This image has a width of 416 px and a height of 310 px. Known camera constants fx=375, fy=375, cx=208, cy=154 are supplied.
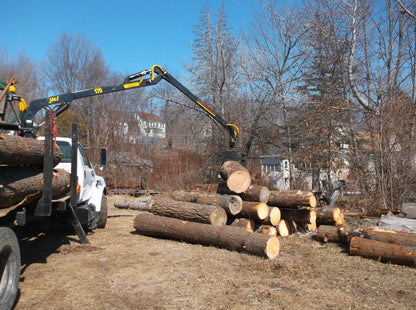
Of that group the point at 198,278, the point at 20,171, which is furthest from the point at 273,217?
the point at 20,171

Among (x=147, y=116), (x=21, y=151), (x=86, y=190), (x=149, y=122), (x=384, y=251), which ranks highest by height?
(x=147, y=116)

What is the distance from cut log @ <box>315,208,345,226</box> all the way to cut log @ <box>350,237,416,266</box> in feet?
6.68

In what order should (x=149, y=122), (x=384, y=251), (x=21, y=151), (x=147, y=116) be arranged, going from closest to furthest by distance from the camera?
1. (x=21, y=151)
2. (x=384, y=251)
3. (x=149, y=122)
4. (x=147, y=116)

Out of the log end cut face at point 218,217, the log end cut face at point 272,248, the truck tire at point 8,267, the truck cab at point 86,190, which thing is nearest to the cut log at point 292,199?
the log end cut face at point 218,217

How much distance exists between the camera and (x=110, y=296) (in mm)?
4934

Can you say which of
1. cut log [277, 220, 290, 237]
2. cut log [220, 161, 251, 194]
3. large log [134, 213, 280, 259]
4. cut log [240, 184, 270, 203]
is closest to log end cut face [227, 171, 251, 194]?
cut log [220, 161, 251, 194]

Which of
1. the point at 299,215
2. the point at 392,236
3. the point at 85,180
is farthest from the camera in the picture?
the point at 299,215

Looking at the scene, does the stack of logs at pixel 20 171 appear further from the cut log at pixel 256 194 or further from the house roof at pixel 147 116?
the house roof at pixel 147 116

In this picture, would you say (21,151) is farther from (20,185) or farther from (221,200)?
(221,200)

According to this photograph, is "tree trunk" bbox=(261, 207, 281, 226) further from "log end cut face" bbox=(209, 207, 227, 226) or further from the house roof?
the house roof

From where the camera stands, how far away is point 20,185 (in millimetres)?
4945

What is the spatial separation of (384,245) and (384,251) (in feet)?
0.41

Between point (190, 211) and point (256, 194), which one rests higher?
point (256, 194)

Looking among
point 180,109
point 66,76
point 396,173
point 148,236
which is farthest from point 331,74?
point 66,76
